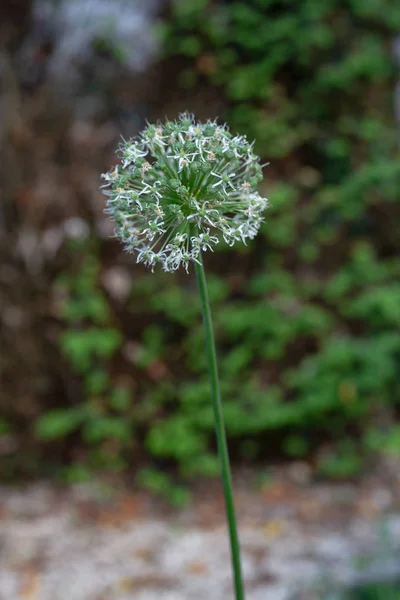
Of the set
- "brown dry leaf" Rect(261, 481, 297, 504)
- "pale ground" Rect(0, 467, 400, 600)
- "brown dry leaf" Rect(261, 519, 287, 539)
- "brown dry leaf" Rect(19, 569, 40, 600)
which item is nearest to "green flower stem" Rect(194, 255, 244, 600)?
"pale ground" Rect(0, 467, 400, 600)

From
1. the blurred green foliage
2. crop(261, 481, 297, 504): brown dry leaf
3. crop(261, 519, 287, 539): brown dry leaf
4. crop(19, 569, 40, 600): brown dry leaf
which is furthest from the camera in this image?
the blurred green foliage

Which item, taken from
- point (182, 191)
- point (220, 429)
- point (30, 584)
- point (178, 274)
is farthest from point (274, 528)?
point (182, 191)

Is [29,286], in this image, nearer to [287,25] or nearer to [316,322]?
[316,322]

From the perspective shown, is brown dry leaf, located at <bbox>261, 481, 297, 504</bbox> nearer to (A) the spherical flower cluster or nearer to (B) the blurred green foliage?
(B) the blurred green foliage

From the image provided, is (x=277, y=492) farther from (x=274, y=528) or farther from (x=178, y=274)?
(x=178, y=274)

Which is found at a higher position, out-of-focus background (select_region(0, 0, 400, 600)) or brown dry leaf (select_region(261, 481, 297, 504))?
out-of-focus background (select_region(0, 0, 400, 600))

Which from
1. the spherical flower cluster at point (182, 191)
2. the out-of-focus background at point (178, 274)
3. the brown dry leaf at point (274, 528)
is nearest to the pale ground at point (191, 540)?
the brown dry leaf at point (274, 528)
